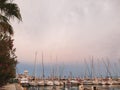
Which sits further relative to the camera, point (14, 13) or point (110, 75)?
point (110, 75)

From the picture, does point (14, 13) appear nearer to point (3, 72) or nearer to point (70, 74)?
point (3, 72)

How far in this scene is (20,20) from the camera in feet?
43.5

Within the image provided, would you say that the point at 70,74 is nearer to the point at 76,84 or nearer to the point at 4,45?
the point at 76,84

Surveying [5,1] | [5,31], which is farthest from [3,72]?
[5,1]

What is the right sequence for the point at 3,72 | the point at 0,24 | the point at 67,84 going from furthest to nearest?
the point at 67,84 < the point at 3,72 < the point at 0,24

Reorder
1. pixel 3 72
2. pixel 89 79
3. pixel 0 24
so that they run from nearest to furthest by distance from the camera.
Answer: pixel 0 24
pixel 3 72
pixel 89 79

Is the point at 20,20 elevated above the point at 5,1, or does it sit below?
below

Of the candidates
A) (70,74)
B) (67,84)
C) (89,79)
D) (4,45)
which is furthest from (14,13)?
(70,74)

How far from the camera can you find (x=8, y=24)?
44.7ft

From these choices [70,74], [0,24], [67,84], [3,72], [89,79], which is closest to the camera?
[0,24]

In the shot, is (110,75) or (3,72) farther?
(110,75)

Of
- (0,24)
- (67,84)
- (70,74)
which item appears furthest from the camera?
(70,74)

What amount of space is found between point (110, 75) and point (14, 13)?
111 metres

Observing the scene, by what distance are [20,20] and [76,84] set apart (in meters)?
95.3
